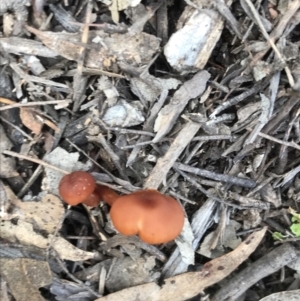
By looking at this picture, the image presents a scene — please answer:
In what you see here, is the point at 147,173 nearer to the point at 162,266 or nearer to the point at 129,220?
the point at 129,220

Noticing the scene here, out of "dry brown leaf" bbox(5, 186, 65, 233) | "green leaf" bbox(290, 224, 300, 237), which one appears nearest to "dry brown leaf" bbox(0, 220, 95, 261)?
"dry brown leaf" bbox(5, 186, 65, 233)

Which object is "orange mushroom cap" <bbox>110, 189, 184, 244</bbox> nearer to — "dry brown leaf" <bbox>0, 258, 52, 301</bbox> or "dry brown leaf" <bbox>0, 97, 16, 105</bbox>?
"dry brown leaf" <bbox>0, 258, 52, 301</bbox>

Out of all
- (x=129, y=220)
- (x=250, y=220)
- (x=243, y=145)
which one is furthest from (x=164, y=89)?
(x=250, y=220)

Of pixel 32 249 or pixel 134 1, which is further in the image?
pixel 32 249

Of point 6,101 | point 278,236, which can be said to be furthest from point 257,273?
point 6,101

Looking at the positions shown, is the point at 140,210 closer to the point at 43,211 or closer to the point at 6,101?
the point at 43,211
